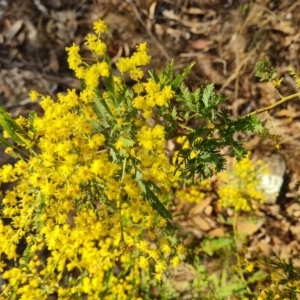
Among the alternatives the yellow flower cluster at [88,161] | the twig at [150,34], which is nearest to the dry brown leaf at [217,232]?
the yellow flower cluster at [88,161]

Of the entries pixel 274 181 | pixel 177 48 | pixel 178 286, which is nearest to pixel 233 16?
pixel 177 48

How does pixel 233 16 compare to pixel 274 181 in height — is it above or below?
above

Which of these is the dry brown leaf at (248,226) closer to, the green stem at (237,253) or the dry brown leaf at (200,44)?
the green stem at (237,253)

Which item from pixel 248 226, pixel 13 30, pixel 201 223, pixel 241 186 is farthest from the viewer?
pixel 13 30

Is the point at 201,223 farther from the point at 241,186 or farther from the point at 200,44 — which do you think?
the point at 200,44

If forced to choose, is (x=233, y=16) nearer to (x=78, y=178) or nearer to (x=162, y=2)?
(x=162, y=2)

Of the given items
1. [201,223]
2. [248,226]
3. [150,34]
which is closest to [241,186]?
[248,226]
